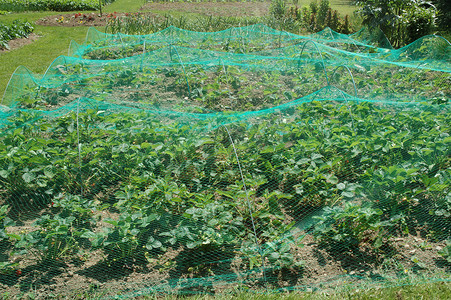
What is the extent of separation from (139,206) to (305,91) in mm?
4111

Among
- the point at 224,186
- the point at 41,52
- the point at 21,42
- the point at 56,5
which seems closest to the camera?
the point at 224,186

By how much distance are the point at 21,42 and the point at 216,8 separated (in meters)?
9.24

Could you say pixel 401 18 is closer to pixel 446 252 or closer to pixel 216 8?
pixel 446 252

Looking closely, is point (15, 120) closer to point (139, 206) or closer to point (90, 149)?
point (90, 149)

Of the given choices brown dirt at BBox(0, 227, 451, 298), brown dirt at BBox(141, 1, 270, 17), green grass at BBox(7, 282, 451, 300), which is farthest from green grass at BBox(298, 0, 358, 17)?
green grass at BBox(7, 282, 451, 300)

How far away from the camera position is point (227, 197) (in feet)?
12.2

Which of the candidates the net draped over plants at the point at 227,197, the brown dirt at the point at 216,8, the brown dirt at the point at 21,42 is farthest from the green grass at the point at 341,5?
the net draped over plants at the point at 227,197

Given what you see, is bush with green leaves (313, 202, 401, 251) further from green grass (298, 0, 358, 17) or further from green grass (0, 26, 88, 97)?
green grass (298, 0, 358, 17)

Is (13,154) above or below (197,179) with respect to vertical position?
above

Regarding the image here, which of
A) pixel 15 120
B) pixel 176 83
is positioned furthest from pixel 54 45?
pixel 15 120

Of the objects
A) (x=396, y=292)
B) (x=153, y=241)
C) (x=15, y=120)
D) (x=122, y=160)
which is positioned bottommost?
(x=396, y=292)

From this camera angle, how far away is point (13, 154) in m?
3.79

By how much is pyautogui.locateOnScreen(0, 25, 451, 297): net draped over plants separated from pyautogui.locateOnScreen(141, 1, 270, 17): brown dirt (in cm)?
1183

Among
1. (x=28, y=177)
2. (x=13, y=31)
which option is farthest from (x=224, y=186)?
(x=13, y=31)
